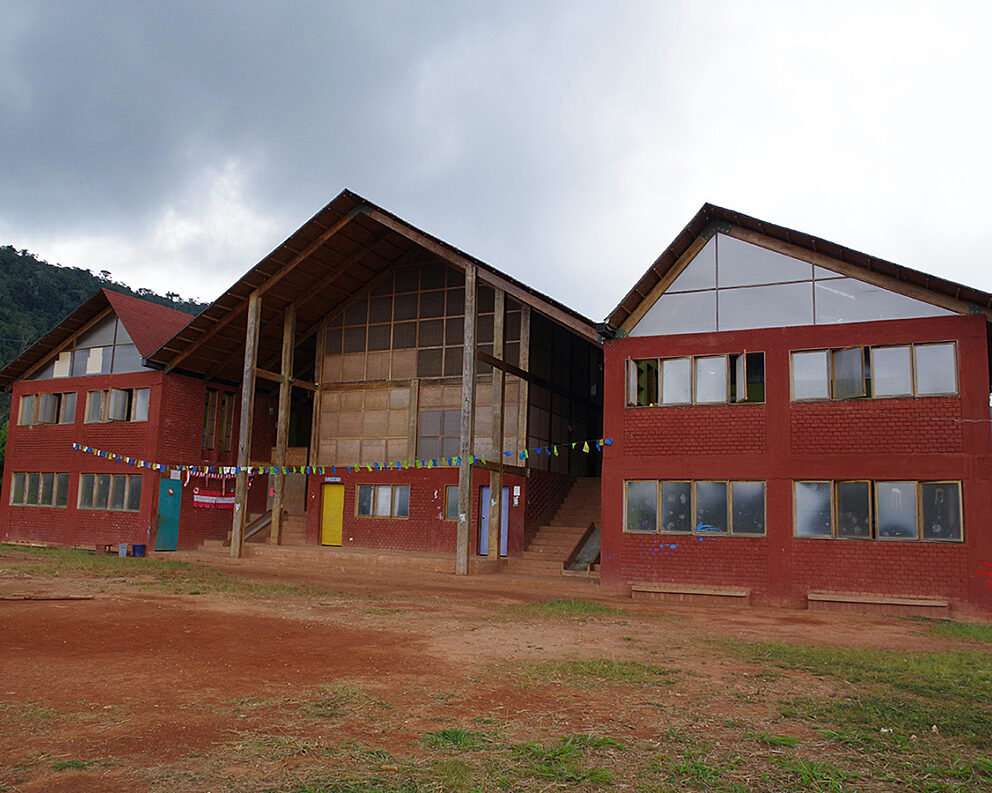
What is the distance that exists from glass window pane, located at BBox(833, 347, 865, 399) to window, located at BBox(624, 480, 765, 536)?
2.46 metres

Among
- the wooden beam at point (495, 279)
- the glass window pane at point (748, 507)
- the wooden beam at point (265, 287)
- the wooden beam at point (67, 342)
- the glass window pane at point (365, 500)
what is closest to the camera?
the glass window pane at point (748, 507)

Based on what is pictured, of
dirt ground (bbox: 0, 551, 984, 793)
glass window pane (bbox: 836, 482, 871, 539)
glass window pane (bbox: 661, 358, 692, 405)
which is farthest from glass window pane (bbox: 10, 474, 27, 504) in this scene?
glass window pane (bbox: 836, 482, 871, 539)

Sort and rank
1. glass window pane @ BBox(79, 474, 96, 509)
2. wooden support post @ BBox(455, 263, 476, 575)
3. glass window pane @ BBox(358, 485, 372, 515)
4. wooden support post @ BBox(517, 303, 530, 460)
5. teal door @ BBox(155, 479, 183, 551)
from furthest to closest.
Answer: glass window pane @ BBox(79, 474, 96, 509), teal door @ BBox(155, 479, 183, 551), glass window pane @ BBox(358, 485, 372, 515), wooden support post @ BBox(517, 303, 530, 460), wooden support post @ BBox(455, 263, 476, 575)

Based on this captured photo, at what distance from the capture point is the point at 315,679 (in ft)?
28.4

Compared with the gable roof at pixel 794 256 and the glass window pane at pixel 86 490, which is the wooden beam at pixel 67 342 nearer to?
the glass window pane at pixel 86 490

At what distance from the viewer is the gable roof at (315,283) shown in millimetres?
21688

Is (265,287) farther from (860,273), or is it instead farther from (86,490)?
(860,273)


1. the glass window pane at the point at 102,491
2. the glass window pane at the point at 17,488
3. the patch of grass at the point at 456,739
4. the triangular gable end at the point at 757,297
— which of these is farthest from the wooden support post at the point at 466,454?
the glass window pane at the point at 17,488

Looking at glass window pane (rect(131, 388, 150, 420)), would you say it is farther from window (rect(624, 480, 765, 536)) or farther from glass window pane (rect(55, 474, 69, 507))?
window (rect(624, 480, 765, 536))

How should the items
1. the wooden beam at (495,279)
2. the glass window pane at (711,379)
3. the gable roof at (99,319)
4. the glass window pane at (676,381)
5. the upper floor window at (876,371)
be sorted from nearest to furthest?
1. the upper floor window at (876,371)
2. the glass window pane at (711,379)
3. the glass window pane at (676,381)
4. the wooden beam at (495,279)
5. the gable roof at (99,319)

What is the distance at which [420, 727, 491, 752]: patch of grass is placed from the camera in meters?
6.22

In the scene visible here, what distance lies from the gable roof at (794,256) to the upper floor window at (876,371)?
36.6 inches

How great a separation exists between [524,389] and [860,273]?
10241mm

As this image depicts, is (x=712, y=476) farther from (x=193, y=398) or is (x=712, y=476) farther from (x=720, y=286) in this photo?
(x=193, y=398)
